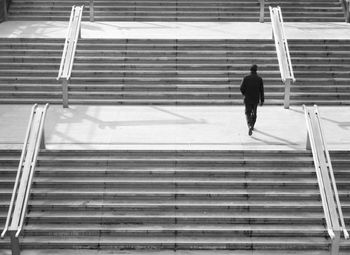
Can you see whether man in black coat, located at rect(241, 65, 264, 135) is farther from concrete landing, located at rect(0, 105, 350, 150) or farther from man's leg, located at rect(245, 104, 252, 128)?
concrete landing, located at rect(0, 105, 350, 150)

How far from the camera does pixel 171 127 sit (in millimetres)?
12250

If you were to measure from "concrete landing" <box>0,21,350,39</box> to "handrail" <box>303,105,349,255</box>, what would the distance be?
19.1 feet

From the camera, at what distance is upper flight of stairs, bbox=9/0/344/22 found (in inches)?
715

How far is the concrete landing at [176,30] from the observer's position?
16.1 m

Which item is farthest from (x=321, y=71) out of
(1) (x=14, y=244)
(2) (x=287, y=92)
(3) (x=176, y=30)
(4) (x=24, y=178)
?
(1) (x=14, y=244)

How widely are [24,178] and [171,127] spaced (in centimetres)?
343

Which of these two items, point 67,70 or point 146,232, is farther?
point 67,70

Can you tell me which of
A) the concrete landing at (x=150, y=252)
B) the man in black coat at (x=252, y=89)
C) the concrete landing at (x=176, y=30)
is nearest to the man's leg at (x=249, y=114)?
the man in black coat at (x=252, y=89)

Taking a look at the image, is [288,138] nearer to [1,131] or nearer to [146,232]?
[146,232]

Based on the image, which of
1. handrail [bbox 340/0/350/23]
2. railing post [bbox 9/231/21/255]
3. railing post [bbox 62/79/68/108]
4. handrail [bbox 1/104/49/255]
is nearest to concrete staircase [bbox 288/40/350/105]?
handrail [bbox 340/0/350/23]

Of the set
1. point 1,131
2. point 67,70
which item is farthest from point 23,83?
point 1,131

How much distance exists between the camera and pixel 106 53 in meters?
15.0

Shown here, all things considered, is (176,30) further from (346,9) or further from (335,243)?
(335,243)

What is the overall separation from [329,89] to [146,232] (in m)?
6.42
